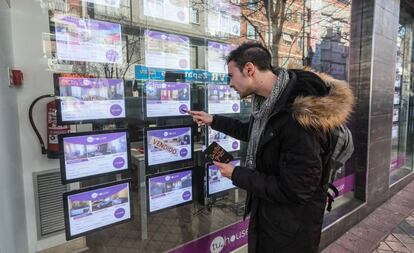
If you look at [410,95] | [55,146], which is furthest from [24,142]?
[410,95]

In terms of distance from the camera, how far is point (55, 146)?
238 centimetres

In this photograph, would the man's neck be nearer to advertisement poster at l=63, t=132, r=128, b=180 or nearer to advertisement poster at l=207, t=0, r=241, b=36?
advertisement poster at l=63, t=132, r=128, b=180

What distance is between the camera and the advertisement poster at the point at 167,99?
225 centimetres

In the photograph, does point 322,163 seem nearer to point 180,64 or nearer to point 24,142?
point 180,64

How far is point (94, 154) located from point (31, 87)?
820 mm

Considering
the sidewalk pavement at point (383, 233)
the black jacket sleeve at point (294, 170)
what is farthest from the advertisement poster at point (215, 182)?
the sidewalk pavement at point (383, 233)

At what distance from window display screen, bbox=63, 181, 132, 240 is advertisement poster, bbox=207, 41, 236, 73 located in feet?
4.14

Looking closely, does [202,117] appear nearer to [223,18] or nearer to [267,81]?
[267,81]

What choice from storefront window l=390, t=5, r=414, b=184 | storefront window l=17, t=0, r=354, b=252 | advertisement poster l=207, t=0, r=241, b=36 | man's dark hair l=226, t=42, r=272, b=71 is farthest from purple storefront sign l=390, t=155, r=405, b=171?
man's dark hair l=226, t=42, r=272, b=71

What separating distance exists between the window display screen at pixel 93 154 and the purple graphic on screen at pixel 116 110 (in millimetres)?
121

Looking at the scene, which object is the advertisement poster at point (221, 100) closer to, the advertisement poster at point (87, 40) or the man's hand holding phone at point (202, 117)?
the man's hand holding phone at point (202, 117)

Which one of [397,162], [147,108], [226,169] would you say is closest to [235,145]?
[147,108]

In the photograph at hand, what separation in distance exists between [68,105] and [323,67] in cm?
320

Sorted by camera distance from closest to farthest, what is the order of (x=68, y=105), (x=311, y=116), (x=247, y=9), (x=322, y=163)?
(x=311, y=116) → (x=322, y=163) → (x=68, y=105) → (x=247, y=9)
